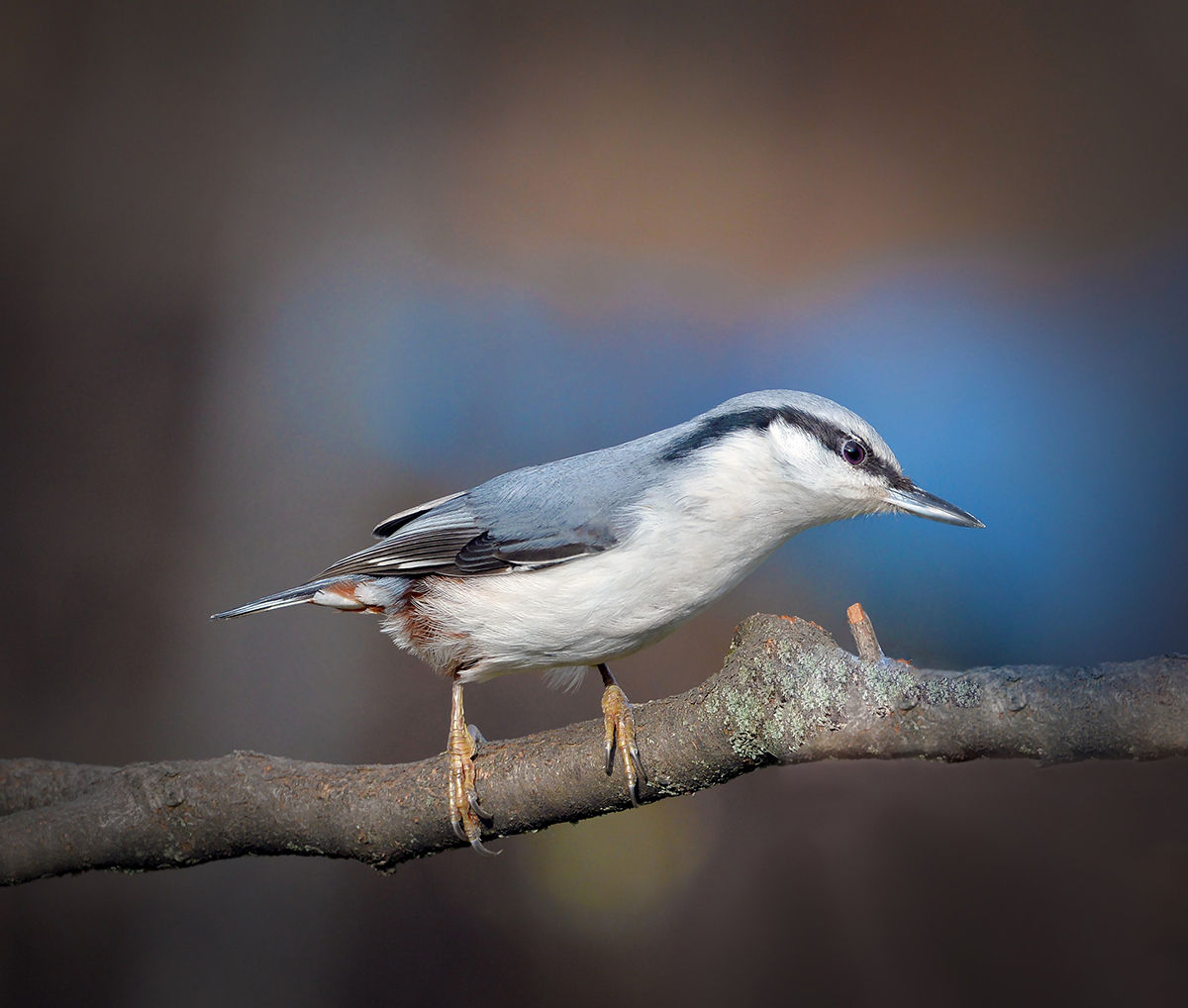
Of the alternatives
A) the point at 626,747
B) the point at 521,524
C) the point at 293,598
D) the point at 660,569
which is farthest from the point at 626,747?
the point at 293,598

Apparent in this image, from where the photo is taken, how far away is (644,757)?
76 centimetres

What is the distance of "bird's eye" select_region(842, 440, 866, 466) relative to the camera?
0.82 meters

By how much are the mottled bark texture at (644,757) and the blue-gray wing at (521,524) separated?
178 mm

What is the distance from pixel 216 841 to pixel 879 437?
0.80 metres

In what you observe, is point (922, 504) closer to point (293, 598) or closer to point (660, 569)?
point (660, 569)

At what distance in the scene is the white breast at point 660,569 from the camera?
0.80 metres

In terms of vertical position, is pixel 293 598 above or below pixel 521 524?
below

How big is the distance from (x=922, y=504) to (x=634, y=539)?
0.27 meters

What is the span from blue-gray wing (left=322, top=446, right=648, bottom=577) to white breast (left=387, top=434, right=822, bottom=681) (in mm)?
25

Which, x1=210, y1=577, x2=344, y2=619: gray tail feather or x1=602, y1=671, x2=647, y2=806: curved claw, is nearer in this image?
x1=602, y1=671, x2=647, y2=806: curved claw

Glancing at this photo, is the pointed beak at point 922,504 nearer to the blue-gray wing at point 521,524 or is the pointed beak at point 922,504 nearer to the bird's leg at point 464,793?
the blue-gray wing at point 521,524

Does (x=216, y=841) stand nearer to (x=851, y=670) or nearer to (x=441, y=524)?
(x=441, y=524)

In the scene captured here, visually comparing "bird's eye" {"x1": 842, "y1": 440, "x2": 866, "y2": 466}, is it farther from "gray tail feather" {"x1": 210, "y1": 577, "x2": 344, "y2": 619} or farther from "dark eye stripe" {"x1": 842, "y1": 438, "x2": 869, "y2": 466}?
"gray tail feather" {"x1": 210, "y1": 577, "x2": 344, "y2": 619}

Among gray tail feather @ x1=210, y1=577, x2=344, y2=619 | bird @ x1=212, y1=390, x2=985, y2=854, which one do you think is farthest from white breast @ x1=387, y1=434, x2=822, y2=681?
gray tail feather @ x1=210, y1=577, x2=344, y2=619
